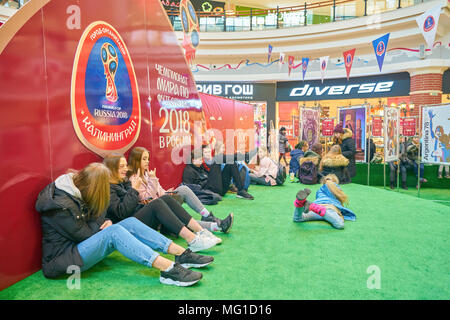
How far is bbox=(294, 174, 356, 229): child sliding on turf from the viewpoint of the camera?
3677mm

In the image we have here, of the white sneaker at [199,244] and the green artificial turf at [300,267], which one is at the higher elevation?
the white sneaker at [199,244]

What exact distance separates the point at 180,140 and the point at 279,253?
2.97 metres

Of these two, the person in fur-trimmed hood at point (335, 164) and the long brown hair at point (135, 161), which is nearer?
the long brown hair at point (135, 161)

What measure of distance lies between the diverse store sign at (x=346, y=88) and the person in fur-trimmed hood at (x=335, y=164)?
6.41 metres

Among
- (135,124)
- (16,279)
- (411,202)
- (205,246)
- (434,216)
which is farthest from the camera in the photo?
(411,202)

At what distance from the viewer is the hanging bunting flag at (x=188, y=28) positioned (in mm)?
5516

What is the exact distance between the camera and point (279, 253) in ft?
9.48

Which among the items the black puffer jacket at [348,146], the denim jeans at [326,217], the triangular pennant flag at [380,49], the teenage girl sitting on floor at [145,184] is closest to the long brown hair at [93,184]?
the teenage girl sitting on floor at [145,184]

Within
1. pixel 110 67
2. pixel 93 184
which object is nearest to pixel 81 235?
pixel 93 184

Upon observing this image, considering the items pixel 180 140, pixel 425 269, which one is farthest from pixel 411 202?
pixel 180 140

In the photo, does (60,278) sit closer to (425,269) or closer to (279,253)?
(279,253)

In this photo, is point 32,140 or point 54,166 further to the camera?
point 54,166

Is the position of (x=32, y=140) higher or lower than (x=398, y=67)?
lower

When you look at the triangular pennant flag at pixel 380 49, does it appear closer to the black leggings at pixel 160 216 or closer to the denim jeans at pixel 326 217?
the denim jeans at pixel 326 217
